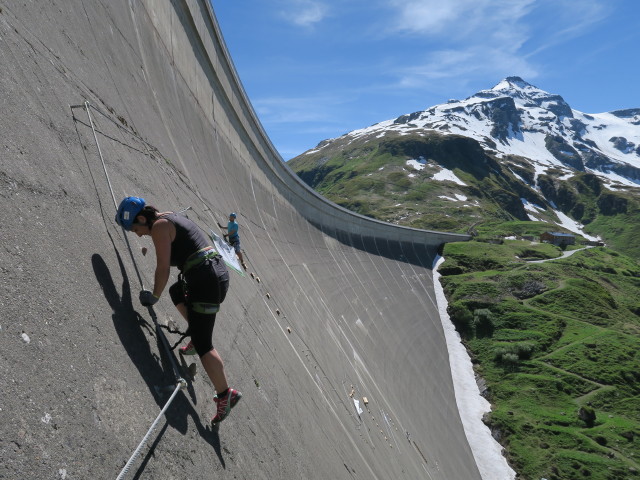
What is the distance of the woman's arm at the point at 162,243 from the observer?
146 inches

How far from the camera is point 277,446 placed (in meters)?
5.41

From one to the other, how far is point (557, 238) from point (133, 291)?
10440 cm

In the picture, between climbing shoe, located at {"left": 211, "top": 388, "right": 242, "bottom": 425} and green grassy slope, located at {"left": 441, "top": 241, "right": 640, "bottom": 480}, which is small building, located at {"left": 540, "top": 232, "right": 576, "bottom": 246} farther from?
climbing shoe, located at {"left": 211, "top": 388, "right": 242, "bottom": 425}

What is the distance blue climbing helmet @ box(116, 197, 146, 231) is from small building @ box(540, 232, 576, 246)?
4053 inches

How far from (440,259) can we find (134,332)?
62305mm

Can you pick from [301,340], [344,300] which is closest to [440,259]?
→ [344,300]

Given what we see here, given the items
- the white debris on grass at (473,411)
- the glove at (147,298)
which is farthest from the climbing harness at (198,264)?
the white debris on grass at (473,411)

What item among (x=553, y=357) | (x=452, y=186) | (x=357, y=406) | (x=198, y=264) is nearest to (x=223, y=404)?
(x=198, y=264)

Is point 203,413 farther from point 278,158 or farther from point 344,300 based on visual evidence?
point 278,158

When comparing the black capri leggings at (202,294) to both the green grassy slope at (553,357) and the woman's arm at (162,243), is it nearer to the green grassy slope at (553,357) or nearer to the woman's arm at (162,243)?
the woman's arm at (162,243)

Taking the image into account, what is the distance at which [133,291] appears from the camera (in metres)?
4.05

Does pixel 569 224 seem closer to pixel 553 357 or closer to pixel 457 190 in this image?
pixel 457 190

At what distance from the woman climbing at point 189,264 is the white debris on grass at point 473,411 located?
25.8m

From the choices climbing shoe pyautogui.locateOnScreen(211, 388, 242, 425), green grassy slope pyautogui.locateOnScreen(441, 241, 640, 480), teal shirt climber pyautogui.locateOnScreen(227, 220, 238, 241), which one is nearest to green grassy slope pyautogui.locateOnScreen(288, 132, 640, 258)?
green grassy slope pyautogui.locateOnScreen(441, 241, 640, 480)
